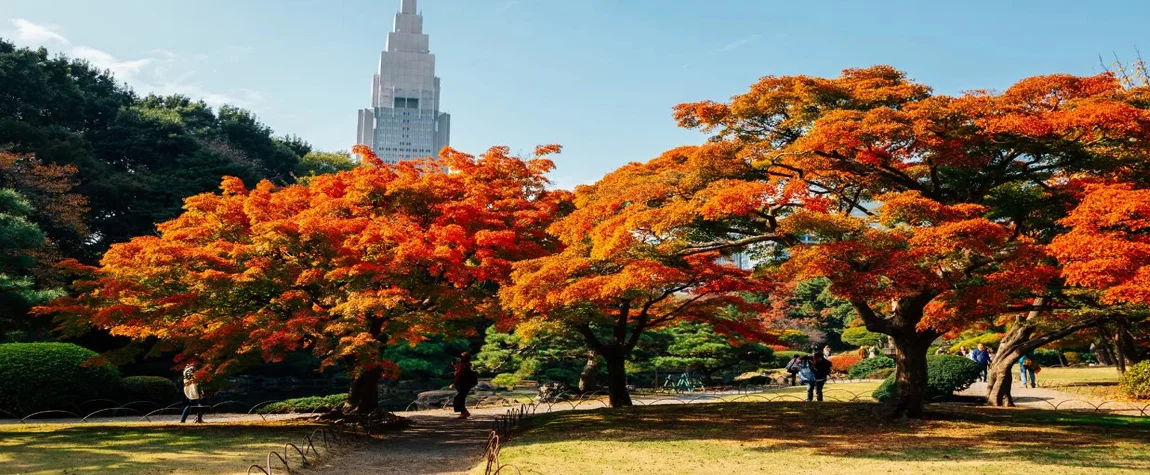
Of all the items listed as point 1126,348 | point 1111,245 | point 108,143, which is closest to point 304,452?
point 1111,245

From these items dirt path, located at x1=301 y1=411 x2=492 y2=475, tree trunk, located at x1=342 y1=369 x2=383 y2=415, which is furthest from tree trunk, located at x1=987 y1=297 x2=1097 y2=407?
tree trunk, located at x1=342 y1=369 x2=383 y2=415

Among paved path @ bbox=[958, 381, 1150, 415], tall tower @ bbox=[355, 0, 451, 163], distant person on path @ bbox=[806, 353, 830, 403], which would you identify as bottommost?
paved path @ bbox=[958, 381, 1150, 415]

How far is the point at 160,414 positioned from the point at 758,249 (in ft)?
50.5

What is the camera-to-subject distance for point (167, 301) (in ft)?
44.3

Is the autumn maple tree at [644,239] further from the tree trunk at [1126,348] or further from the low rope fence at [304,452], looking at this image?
the tree trunk at [1126,348]

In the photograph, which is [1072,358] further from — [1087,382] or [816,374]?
[816,374]

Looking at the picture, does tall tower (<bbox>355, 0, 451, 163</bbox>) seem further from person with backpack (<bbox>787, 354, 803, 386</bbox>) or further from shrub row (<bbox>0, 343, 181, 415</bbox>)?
shrub row (<bbox>0, 343, 181, 415</bbox>)

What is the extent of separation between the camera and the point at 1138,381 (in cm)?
1891

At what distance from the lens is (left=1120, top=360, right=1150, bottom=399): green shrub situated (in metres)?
18.8

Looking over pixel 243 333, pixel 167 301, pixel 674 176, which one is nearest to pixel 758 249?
pixel 674 176

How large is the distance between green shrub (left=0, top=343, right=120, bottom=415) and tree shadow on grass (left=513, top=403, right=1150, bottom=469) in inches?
432

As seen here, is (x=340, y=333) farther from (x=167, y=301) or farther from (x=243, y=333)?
(x=167, y=301)

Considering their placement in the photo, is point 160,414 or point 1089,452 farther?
point 160,414

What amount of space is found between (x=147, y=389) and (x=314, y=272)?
9283 millimetres
